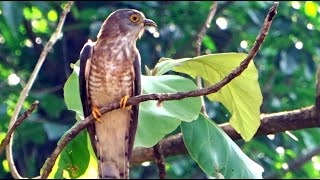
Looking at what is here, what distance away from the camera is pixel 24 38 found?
6.94 meters

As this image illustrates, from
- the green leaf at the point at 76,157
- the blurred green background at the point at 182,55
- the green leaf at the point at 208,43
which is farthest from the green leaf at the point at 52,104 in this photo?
the green leaf at the point at 76,157

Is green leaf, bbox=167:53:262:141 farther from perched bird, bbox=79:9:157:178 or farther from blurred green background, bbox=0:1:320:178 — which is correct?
blurred green background, bbox=0:1:320:178

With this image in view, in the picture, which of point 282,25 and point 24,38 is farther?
point 24,38

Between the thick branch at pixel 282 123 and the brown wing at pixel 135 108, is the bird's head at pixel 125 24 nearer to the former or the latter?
the brown wing at pixel 135 108

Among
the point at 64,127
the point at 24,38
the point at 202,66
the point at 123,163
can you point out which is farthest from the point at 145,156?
the point at 24,38

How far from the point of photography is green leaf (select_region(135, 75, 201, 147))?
373 cm

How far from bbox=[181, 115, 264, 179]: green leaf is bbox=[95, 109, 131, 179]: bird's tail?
1.03ft

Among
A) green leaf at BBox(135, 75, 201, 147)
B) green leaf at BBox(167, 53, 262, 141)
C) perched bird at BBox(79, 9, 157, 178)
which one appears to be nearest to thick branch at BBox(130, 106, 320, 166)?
green leaf at BBox(167, 53, 262, 141)

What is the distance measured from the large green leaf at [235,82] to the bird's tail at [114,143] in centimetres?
31

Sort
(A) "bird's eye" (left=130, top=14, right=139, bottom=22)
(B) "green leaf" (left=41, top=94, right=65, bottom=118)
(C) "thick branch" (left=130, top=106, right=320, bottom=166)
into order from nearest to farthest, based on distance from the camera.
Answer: (C) "thick branch" (left=130, top=106, right=320, bottom=166)
(A) "bird's eye" (left=130, top=14, right=139, bottom=22)
(B) "green leaf" (left=41, top=94, right=65, bottom=118)

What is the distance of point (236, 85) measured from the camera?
3879 millimetres

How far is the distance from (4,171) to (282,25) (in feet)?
7.50

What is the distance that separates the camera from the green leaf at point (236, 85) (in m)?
3.81

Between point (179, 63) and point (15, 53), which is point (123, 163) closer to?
point (179, 63)
